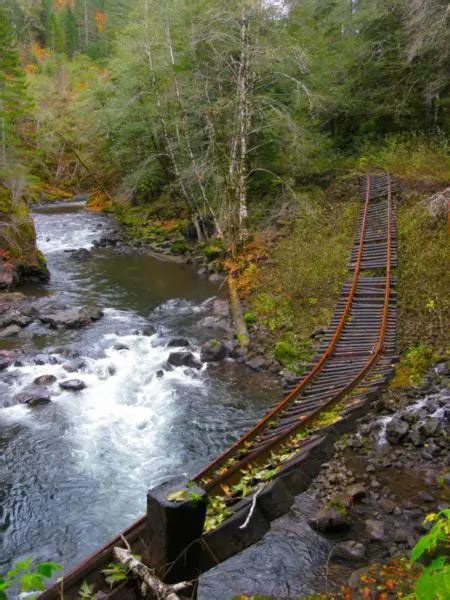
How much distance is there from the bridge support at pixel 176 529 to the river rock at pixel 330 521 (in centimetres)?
362

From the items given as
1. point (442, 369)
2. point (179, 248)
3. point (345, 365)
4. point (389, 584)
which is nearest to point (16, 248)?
point (179, 248)

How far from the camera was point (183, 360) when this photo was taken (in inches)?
482

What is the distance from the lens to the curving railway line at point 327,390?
189 inches

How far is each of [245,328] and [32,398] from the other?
19.6 feet

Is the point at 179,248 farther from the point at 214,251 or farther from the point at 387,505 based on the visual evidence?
the point at 387,505

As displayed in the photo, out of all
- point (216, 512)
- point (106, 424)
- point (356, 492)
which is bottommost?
point (106, 424)

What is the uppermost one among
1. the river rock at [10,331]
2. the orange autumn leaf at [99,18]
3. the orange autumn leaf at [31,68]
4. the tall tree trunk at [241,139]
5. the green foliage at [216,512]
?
the orange autumn leaf at [99,18]

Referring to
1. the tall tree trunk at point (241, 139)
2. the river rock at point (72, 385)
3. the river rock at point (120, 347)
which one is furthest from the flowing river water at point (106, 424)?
the tall tree trunk at point (241, 139)

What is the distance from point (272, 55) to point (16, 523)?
1569cm

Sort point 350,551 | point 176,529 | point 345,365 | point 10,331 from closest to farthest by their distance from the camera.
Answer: point 176,529 → point 350,551 → point 345,365 → point 10,331

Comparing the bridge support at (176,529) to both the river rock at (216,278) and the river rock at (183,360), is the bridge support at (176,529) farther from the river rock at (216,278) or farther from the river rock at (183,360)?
the river rock at (216,278)

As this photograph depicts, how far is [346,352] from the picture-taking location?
9.57 metres

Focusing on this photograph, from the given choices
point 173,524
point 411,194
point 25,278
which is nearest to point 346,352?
point 173,524

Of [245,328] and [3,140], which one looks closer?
[245,328]
